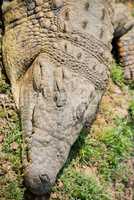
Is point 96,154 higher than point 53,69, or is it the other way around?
point 53,69

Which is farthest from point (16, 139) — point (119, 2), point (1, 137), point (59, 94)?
point (119, 2)

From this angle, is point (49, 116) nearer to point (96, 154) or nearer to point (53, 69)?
point (53, 69)

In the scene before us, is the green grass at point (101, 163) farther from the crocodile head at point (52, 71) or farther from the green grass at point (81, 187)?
the crocodile head at point (52, 71)

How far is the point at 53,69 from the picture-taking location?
562cm

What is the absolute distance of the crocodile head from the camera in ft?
17.4

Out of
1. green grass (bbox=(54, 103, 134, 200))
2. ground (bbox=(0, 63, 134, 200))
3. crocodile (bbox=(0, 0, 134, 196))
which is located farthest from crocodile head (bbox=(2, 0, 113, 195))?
green grass (bbox=(54, 103, 134, 200))

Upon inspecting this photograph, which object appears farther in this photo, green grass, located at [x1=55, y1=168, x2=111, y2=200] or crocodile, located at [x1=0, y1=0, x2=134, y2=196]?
green grass, located at [x1=55, y1=168, x2=111, y2=200]

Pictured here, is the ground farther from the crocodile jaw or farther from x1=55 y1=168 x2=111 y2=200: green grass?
the crocodile jaw

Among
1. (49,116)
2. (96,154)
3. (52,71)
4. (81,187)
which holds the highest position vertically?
(52,71)

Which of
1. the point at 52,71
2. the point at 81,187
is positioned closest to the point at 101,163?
the point at 81,187

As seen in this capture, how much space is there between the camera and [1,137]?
5652mm

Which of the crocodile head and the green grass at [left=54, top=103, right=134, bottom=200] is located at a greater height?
the crocodile head

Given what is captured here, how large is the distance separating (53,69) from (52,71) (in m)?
0.03

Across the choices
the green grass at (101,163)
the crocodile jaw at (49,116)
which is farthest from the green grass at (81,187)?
the crocodile jaw at (49,116)
